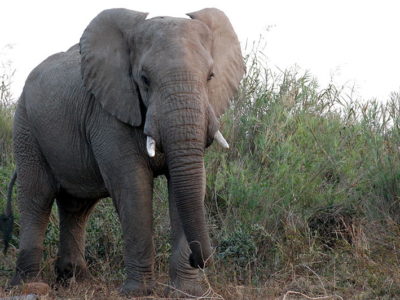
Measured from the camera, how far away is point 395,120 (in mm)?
9219

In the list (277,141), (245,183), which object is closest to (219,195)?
(245,183)

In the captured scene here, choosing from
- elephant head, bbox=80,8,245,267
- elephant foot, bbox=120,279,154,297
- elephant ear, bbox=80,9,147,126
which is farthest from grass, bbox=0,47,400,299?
elephant ear, bbox=80,9,147,126

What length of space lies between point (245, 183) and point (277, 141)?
3.23 ft

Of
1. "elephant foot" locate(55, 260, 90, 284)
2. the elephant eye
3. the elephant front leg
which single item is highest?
the elephant eye

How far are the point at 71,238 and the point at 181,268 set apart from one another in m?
1.79

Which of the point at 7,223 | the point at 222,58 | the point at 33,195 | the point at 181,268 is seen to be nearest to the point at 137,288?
the point at 181,268

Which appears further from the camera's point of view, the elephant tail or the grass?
the elephant tail

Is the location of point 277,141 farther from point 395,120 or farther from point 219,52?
point 219,52

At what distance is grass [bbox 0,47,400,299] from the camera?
6.98 meters

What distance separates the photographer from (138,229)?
261 inches

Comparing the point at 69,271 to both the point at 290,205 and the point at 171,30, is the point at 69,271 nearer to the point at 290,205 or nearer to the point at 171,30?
the point at 290,205

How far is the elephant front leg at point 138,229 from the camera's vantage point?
21.7ft

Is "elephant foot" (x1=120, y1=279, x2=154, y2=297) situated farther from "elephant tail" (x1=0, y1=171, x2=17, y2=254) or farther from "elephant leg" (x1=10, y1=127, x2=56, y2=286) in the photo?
"elephant tail" (x1=0, y1=171, x2=17, y2=254)

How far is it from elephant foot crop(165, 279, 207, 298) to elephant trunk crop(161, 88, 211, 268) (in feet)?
1.33
